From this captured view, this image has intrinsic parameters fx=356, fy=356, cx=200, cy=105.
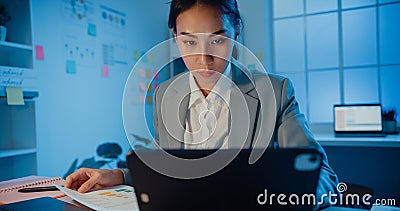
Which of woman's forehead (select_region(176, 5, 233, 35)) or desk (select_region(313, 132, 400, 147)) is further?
desk (select_region(313, 132, 400, 147))

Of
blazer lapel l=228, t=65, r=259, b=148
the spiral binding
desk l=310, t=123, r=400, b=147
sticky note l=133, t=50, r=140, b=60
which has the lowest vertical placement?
desk l=310, t=123, r=400, b=147

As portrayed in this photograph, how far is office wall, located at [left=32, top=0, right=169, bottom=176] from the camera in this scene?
2125mm

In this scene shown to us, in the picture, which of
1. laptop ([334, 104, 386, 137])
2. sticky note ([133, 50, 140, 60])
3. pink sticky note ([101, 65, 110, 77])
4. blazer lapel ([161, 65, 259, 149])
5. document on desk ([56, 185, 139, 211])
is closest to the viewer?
document on desk ([56, 185, 139, 211])

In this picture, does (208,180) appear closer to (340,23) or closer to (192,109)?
(192,109)

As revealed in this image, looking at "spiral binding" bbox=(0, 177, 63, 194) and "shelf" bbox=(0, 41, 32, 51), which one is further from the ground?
"shelf" bbox=(0, 41, 32, 51)

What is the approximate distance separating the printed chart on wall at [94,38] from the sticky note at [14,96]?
2.07ft

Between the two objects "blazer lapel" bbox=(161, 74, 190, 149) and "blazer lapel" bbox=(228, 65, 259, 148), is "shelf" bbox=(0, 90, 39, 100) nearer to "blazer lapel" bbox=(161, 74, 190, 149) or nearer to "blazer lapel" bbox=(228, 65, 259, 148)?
Result: "blazer lapel" bbox=(161, 74, 190, 149)

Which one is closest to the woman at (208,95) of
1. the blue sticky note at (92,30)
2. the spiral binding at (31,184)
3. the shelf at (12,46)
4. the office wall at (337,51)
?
the spiral binding at (31,184)

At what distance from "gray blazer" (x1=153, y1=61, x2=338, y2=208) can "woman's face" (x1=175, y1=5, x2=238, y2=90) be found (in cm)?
9

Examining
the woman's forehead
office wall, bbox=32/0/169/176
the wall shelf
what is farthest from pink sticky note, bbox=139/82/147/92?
the woman's forehead

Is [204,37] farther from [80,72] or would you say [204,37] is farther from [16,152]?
[80,72]

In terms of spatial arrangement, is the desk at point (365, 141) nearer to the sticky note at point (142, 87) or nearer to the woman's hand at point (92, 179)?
the sticky note at point (142, 87)

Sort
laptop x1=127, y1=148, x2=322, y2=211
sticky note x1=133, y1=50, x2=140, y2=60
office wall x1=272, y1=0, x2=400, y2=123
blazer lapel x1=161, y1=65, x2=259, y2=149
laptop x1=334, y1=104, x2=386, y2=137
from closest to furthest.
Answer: laptop x1=127, y1=148, x2=322, y2=211, blazer lapel x1=161, y1=65, x2=259, y2=149, laptop x1=334, y1=104, x2=386, y2=137, office wall x1=272, y1=0, x2=400, y2=123, sticky note x1=133, y1=50, x2=140, y2=60

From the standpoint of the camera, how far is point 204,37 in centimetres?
76
